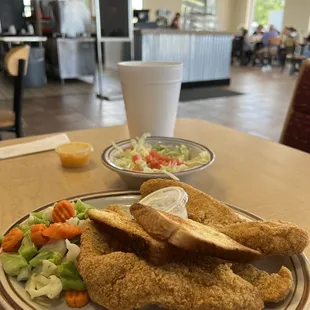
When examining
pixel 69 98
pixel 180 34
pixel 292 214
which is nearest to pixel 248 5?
pixel 180 34

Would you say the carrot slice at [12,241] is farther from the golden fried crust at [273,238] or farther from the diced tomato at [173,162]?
the diced tomato at [173,162]

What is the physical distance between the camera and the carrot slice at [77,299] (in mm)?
520

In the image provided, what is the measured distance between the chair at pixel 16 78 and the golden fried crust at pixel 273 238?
7.38 feet

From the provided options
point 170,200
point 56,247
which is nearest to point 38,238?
point 56,247

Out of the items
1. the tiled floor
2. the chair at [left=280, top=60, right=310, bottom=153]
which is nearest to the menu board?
the tiled floor

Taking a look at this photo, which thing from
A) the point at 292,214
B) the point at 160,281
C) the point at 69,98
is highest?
the point at 160,281

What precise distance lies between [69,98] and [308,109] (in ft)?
16.1

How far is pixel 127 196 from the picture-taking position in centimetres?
83

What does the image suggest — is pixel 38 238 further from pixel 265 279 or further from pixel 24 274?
pixel 265 279

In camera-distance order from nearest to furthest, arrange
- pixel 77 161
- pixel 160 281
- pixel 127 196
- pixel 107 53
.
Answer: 1. pixel 160 281
2. pixel 127 196
3. pixel 77 161
4. pixel 107 53

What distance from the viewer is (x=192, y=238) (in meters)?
0.48

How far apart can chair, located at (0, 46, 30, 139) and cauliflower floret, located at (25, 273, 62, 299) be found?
6.94 feet

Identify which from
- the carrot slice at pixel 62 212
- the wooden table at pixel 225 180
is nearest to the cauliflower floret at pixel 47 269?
the carrot slice at pixel 62 212

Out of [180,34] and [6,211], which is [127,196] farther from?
[180,34]
